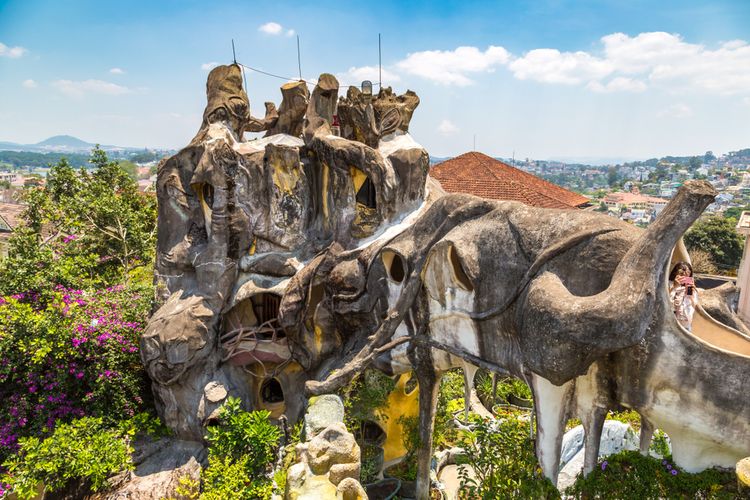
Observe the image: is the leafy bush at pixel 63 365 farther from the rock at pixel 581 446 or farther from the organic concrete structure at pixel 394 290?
the rock at pixel 581 446

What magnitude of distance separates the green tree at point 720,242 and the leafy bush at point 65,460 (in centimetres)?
4054

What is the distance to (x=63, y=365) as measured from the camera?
11680 millimetres

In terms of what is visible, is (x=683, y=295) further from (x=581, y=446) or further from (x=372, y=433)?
(x=372, y=433)

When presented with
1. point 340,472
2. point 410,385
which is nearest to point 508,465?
point 340,472

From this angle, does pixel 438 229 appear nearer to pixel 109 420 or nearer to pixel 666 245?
pixel 666 245

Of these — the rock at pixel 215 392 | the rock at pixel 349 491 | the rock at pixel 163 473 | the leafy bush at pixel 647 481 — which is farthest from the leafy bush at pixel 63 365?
the leafy bush at pixel 647 481

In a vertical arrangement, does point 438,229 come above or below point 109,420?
above

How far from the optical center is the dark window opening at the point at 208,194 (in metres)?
11.8

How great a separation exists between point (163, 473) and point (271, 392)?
330cm

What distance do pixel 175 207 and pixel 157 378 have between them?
13.6 ft

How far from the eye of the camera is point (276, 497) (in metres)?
8.97

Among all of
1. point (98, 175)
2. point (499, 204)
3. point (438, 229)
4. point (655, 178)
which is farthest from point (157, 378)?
point (655, 178)

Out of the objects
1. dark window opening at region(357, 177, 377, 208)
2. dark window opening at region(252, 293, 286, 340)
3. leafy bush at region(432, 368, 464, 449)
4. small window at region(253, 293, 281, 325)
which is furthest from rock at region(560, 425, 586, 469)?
small window at region(253, 293, 281, 325)

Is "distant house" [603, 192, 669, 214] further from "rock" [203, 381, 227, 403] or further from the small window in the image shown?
"rock" [203, 381, 227, 403]
